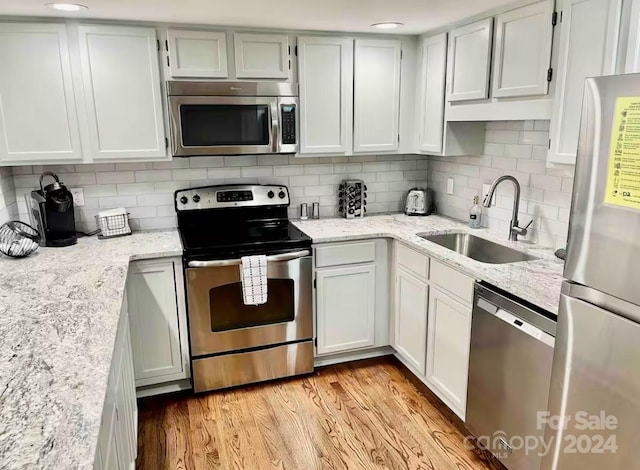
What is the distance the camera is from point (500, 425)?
2094mm

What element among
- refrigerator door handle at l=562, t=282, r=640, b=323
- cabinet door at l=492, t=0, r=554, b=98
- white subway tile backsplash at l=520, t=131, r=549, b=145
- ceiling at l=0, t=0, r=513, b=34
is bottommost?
refrigerator door handle at l=562, t=282, r=640, b=323

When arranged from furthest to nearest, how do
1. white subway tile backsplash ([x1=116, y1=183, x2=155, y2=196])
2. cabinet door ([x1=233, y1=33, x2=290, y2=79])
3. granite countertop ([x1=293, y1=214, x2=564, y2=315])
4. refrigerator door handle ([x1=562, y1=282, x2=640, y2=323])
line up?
white subway tile backsplash ([x1=116, y1=183, x2=155, y2=196]) → cabinet door ([x1=233, y1=33, x2=290, y2=79]) → granite countertop ([x1=293, y1=214, x2=564, y2=315]) → refrigerator door handle ([x1=562, y1=282, x2=640, y2=323])

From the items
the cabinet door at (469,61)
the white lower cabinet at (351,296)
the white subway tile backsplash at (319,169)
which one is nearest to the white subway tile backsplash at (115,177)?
the white subway tile backsplash at (319,169)

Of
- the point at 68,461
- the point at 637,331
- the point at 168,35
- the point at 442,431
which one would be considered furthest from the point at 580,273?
the point at 168,35

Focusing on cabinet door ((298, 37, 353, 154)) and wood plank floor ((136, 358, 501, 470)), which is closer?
wood plank floor ((136, 358, 501, 470))

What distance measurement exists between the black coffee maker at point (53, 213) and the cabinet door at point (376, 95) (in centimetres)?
180

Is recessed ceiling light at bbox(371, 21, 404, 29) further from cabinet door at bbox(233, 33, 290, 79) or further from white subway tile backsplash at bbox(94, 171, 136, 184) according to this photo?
white subway tile backsplash at bbox(94, 171, 136, 184)

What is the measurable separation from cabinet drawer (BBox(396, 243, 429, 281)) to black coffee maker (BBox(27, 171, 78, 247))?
A: 1936 millimetres

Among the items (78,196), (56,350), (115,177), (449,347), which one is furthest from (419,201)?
(56,350)

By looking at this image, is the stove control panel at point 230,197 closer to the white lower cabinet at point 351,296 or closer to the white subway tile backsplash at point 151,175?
the white subway tile backsplash at point 151,175

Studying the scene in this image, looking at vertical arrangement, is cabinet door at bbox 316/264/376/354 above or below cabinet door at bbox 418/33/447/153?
below

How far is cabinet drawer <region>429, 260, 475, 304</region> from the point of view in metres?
2.27

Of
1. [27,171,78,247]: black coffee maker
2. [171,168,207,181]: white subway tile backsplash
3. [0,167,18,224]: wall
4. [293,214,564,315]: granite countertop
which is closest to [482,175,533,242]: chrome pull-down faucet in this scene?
[293,214,564,315]: granite countertop

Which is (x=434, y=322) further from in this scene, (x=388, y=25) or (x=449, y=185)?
(x=388, y=25)
